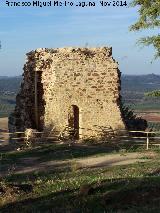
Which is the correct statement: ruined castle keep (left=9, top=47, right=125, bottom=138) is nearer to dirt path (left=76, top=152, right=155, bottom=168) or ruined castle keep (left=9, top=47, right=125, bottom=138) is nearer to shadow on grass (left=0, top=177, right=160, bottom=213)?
dirt path (left=76, top=152, right=155, bottom=168)

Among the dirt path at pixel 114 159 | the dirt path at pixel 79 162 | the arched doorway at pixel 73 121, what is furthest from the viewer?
the arched doorway at pixel 73 121

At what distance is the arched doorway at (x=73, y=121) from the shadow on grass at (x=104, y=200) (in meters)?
11.9

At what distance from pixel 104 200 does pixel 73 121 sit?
1363 cm

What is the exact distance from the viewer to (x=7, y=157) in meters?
20.1

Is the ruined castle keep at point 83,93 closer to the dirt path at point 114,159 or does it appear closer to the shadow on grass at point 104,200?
the dirt path at point 114,159

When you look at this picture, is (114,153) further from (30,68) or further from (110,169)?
(30,68)

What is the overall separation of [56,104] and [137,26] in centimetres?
733

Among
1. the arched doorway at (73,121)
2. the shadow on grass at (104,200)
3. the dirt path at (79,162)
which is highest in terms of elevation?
the arched doorway at (73,121)

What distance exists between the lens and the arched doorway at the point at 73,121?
24.1 m

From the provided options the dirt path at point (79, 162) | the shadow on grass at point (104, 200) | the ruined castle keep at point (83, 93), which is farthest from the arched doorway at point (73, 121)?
the shadow on grass at point (104, 200)

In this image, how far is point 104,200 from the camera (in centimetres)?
1077

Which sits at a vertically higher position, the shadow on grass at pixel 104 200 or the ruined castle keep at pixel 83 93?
the ruined castle keep at pixel 83 93

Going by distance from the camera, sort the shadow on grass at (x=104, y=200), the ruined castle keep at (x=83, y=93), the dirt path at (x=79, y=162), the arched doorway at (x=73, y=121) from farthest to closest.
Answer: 1. the arched doorway at (x=73, y=121)
2. the ruined castle keep at (x=83, y=93)
3. the dirt path at (x=79, y=162)
4. the shadow on grass at (x=104, y=200)

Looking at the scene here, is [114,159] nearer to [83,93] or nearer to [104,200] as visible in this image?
[83,93]
